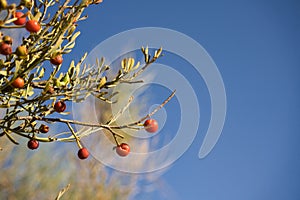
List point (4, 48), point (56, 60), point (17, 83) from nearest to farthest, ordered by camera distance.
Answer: point (4, 48), point (17, 83), point (56, 60)

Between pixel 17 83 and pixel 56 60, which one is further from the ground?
pixel 56 60

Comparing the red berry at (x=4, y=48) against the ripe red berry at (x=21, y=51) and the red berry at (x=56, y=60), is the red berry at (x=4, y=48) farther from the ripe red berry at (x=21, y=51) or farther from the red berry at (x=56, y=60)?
the red berry at (x=56, y=60)

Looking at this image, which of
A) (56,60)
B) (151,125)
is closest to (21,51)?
(56,60)

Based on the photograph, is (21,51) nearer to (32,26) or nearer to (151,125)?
(32,26)

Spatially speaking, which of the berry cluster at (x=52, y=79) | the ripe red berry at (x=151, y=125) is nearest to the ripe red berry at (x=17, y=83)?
the berry cluster at (x=52, y=79)

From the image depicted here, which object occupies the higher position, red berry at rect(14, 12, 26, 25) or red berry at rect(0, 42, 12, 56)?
red berry at rect(14, 12, 26, 25)

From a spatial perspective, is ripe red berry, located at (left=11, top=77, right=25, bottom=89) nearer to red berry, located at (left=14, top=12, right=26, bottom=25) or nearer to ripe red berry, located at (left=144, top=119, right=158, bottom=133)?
red berry, located at (left=14, top=12, right=26, bottom=25)

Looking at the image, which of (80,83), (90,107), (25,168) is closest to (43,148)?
(25,168)

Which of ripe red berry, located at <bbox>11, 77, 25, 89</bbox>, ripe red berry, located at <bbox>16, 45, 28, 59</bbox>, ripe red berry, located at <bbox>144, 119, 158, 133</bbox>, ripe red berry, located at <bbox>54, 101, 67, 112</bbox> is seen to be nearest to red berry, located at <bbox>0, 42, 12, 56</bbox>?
ripe red berry, located at <bbox>16, 45, 28, 59</bbox>

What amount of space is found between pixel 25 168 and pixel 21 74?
3983mm

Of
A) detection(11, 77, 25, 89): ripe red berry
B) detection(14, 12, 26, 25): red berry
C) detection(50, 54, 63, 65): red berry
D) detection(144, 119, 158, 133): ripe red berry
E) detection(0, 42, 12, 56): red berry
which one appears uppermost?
Answer: detection(144, 119, 158, 133): ripe red berry

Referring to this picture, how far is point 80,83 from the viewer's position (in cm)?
137

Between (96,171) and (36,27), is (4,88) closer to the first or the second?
(36,27)

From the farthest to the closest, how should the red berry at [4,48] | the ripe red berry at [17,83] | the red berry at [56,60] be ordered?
the red berry at [56,60], the ripe red berry at [17,83], the red berry at [4,48]
